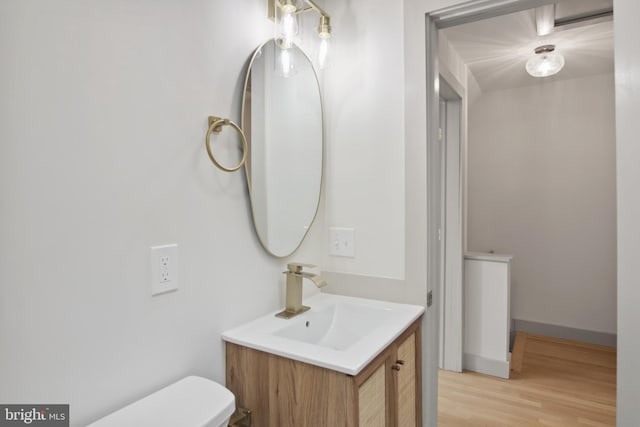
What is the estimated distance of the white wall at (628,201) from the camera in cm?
114

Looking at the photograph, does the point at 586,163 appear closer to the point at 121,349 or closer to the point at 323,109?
the point at 323,109

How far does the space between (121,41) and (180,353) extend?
0.85 m

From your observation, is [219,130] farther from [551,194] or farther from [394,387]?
[551,194]

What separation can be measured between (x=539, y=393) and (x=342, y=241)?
6.06ft

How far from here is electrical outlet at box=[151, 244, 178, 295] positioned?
1023 mm

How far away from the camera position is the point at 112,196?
93cm

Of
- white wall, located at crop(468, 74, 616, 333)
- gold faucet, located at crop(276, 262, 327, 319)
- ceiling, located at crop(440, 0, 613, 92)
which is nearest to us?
gold faucet, located at crop(276, 262, 327, 319)

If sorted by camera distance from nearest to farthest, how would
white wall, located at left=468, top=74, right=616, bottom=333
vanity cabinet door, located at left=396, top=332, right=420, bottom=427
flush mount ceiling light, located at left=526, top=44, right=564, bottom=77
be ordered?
vanity cabinet door, located at left=396, top=332, right=420, bottom=427 < flush mount ceiling light, located at left=526, top=44, right=564, bottom=77 < white wall, located at left=468, top=74, right=616, bottom=333

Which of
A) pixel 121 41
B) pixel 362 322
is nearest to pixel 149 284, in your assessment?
pixel 121 41

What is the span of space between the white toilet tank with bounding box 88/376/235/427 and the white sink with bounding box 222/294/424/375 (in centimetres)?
19

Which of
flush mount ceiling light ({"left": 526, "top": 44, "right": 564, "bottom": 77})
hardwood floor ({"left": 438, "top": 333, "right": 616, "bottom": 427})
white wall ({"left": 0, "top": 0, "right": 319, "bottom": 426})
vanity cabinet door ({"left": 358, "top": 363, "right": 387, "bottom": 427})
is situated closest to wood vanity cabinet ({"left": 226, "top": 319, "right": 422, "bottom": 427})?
vanity cabinet door ({"left": 358, "top": 363, "right": 387, "bottom": 427})

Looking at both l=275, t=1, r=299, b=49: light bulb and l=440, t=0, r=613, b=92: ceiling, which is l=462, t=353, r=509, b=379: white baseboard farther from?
l=275, t=1, r=299, b=49: light bulb

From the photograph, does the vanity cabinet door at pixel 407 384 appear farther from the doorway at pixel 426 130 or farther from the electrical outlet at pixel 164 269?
the electrical outlet at pixel 164 269

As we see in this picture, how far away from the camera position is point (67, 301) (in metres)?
0.84
